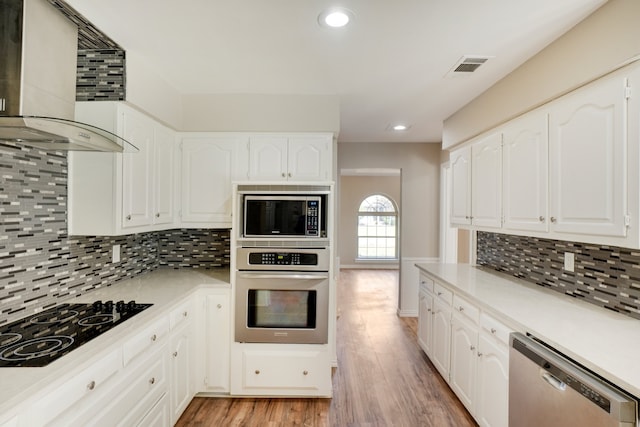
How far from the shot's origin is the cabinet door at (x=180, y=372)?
214cm

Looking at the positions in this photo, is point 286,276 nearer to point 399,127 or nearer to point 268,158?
point 268,158

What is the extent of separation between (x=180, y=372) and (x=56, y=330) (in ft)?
3.03

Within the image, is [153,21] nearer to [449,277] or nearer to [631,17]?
[631,17]

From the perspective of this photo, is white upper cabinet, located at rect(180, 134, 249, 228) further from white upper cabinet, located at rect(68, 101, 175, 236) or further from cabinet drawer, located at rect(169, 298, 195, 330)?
cabinet drawer, located at rect(169, 298, 195, 330)

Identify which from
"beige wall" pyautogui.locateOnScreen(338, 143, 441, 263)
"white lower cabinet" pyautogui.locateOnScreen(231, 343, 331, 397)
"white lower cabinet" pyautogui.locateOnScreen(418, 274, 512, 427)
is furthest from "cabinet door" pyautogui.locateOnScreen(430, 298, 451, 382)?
"beige wall" pyautogui.locateOnScreen(338, 143, 441, 263)

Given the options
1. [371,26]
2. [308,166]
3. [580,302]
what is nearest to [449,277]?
[580,302]

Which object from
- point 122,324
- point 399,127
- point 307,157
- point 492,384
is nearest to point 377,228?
point 399,127

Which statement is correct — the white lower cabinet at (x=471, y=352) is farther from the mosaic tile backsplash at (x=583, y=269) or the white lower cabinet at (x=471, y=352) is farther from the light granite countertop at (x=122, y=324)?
the light granite countertop at (x=122, y=324)

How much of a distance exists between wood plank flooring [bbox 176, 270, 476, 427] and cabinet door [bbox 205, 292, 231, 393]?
0.57 ft

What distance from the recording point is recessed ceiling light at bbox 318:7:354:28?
1621 mm

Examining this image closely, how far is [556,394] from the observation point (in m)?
1.43

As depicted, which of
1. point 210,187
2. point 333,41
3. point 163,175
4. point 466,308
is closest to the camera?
point 333,41

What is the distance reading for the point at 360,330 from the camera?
13.5 ft

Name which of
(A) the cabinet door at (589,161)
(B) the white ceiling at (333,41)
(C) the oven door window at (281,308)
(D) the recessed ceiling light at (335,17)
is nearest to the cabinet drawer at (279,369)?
(C) the oven door window at (281,308)
